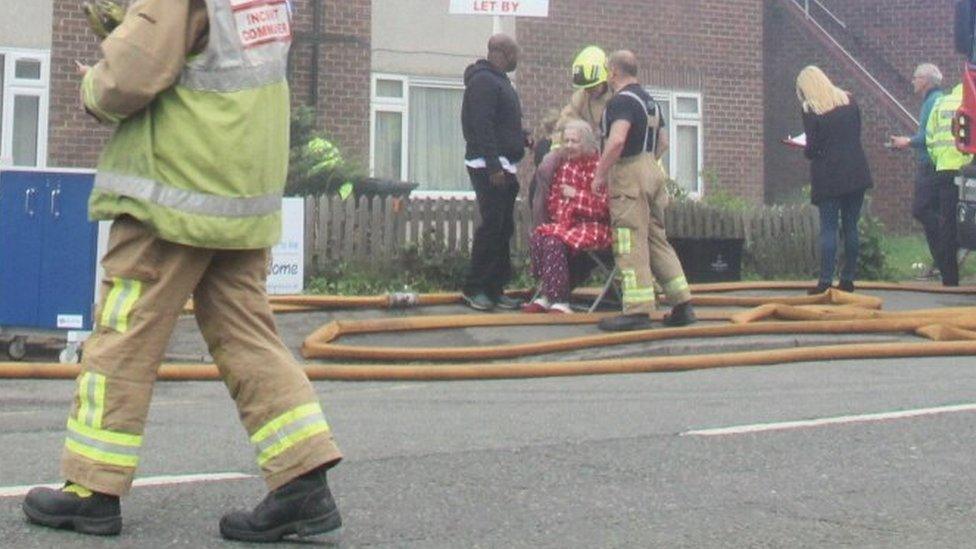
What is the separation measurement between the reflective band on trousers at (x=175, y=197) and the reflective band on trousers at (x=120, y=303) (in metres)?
0.26

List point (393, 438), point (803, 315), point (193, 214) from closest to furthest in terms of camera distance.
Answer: point (193, 214) < point (393, 438) < point (803, 315)

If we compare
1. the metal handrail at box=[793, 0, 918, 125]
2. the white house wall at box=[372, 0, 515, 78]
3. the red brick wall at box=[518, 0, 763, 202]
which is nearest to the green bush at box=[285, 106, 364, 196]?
the white house wall at box=[372, 0, 515, 78]

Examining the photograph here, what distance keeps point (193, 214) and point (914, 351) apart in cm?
691

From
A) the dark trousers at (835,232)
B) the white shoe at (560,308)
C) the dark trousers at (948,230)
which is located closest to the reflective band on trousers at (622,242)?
the white shoe at (560,308)

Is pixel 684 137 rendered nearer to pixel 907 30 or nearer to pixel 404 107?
pixel 404 107

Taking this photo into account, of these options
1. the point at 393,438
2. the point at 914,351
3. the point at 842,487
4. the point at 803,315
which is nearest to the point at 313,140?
the point at 803,315

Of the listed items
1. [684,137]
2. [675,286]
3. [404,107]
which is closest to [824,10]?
[684,137]

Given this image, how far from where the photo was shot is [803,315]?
12.4 metres

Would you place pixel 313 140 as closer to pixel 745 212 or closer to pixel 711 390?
pixel 745 212

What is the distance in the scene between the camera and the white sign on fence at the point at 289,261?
48.7 ft

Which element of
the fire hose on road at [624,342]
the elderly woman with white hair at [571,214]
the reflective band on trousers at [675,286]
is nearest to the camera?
the fire hose on road at [624,342]

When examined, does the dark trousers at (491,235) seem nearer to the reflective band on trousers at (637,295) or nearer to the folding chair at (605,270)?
the folding chair at (605,270)

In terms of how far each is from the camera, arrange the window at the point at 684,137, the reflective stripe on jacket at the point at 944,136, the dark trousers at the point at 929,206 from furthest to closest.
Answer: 1. the window at the point at 684,137
2. the dark trousers at the point at 929,206
3. the reflective stripe on jacket at the point at 944,136

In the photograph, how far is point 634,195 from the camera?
11609 mm
